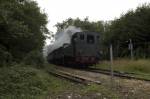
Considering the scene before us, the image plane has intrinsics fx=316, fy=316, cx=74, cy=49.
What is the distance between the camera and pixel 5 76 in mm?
12562

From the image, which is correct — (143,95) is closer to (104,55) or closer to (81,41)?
(81,41)

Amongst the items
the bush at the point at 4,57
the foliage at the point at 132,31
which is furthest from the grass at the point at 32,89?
the foliage at the point at 132,31

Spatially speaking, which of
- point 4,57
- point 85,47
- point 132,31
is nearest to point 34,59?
point 85,47

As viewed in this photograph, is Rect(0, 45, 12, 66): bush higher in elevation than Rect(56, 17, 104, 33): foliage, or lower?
lower

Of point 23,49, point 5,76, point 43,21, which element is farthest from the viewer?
point 43,21

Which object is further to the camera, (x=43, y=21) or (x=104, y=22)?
(x=104, y=22)

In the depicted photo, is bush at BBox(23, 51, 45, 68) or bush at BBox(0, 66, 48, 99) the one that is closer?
bush at BBox(0, 66, 48, 99)

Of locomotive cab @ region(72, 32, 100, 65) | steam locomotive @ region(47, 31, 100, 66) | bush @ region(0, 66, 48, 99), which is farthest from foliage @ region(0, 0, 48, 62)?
bush @ region(0, 66, 48, 99)

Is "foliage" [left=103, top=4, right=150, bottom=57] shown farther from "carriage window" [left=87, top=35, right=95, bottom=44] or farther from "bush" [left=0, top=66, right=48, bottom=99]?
"bush" [left=0, top=66, right=48, bottom=99]

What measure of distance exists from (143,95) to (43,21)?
23.8m

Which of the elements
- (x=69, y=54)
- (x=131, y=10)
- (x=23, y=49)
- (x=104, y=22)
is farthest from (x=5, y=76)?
(x=104, y=22)

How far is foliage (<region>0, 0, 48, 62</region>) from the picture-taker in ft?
60.0

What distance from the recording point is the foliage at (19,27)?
1828 centimetres

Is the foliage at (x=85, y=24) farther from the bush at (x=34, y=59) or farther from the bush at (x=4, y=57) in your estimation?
the bush at (x=4, y=57)
